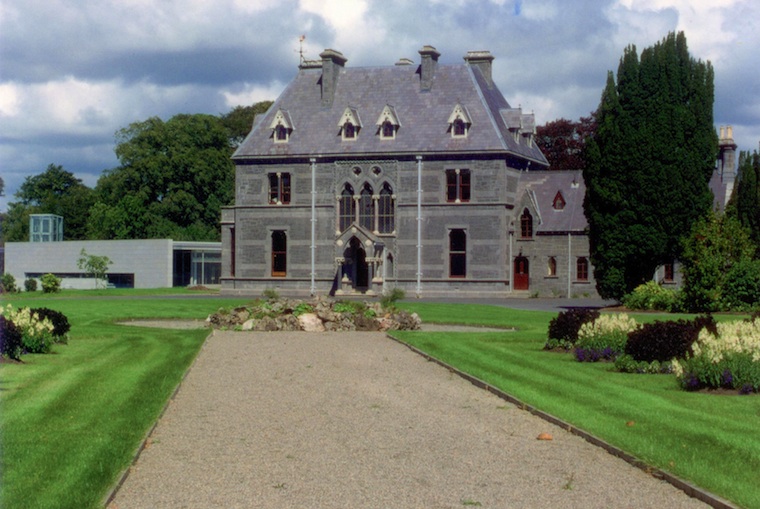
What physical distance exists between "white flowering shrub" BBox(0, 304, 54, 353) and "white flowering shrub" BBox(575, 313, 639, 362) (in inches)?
453

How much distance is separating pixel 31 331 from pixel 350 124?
45.7 m

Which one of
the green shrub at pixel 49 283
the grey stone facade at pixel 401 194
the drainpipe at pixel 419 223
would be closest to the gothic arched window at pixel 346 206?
the grey stone facade at pixel 401 194

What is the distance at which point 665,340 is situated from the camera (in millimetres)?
21031

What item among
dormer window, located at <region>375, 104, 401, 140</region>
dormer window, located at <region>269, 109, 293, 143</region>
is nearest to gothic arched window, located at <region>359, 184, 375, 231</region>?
dormer window, located at <region>375, 104, 401, 140</region>

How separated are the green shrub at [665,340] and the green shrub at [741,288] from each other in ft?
71.7

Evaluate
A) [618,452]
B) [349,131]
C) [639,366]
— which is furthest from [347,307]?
[349,131]

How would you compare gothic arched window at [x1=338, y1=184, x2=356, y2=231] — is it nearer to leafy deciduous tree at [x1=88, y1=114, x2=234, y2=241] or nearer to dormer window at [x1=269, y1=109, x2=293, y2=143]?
dormer window at [x1=269, y1=109, x2=293, y2=143]

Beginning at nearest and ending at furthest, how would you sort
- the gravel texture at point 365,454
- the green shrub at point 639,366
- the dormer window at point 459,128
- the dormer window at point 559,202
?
the gravel texture at point 365,454
the green shrub at point 639,366
the dormer window at point 459,128
the dormer window at point 559,202

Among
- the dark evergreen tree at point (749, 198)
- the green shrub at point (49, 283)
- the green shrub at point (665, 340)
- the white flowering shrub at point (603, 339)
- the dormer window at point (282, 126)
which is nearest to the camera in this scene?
the green shrub at point (665, 340)

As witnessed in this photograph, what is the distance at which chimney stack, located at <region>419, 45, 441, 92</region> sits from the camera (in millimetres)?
68062

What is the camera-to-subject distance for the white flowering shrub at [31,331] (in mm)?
23250

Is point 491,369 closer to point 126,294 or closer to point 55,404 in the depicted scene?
point 55,404

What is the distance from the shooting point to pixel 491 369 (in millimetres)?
21156

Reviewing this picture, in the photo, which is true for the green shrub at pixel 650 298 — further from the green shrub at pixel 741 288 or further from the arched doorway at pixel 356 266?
the arched doorway at pixel 356 266
